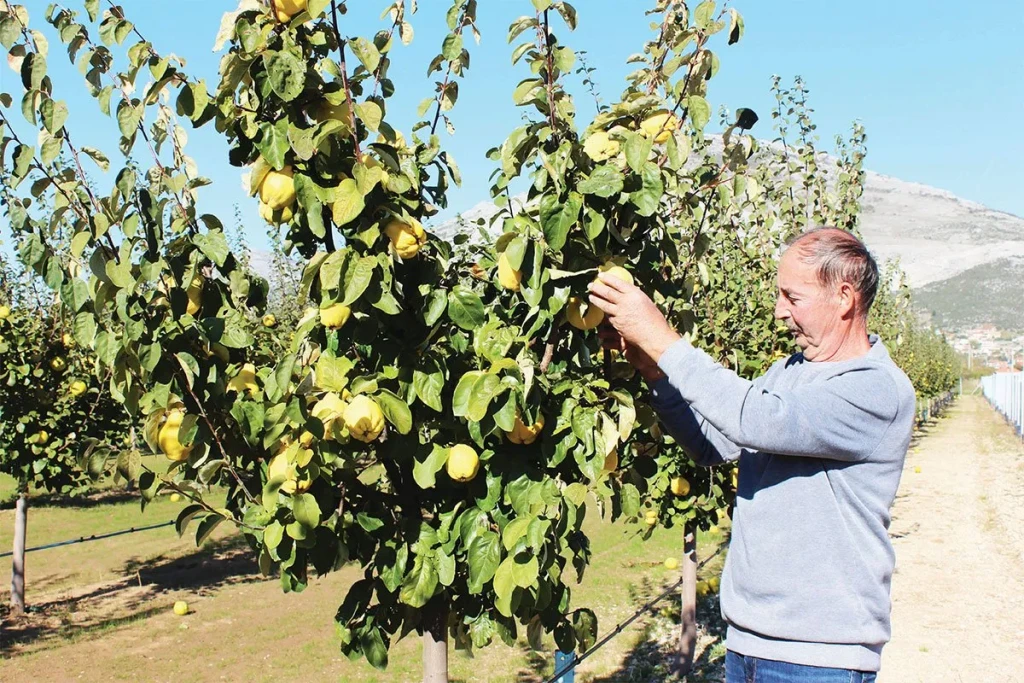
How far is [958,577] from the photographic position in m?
8.52

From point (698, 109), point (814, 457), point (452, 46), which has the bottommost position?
point (814, 457)

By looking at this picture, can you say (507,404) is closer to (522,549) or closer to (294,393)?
(522,549)

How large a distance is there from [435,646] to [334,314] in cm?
106

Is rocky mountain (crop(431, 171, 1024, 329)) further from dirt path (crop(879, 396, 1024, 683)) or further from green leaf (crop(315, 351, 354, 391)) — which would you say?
green leaf (crop(315, 351, 354, 391))

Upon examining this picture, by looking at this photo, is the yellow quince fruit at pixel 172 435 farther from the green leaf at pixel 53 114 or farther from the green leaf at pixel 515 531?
the green leaf at pixel 515 531

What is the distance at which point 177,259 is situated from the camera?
1903mm

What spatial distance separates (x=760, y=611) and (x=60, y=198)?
1832 mm

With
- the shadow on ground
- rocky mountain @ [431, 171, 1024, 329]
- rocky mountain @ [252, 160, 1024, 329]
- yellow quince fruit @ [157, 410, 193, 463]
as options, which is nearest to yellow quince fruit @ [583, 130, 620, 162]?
yellow quince fruit @ [157, 410, 193, 463]

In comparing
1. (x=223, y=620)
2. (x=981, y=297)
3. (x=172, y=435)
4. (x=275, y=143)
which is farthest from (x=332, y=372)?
(x=981, y=297)

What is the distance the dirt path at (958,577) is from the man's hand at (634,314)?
517 cm

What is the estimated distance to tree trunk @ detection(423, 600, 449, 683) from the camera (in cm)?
226

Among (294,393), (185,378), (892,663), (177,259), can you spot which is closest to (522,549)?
(294,393)

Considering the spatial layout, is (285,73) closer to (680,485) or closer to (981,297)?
(680,485)

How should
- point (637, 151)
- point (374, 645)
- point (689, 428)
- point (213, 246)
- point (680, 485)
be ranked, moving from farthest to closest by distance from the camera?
1. point (680, 485)
2. point (374, 645)
3. point (689, 428)
4. point (213, 246)
5. point (637, 151)
